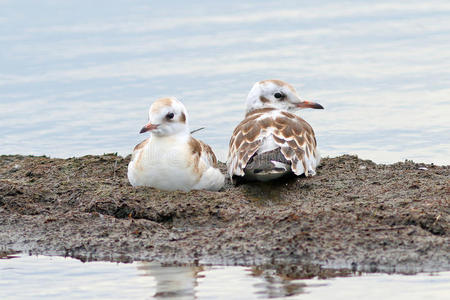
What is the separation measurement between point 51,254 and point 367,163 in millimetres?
5078

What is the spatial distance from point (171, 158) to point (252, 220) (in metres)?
2.00

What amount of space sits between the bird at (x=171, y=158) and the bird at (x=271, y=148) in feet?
1.30

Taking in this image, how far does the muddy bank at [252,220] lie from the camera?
31.0 feet

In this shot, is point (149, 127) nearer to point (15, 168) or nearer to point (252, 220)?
point (252, 220)

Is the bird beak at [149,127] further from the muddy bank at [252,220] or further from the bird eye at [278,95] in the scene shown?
the bird eye at [278,95]

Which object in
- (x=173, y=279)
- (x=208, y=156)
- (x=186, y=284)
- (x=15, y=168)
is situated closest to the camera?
(x=186, y=284)

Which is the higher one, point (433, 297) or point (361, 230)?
point (361, 230)

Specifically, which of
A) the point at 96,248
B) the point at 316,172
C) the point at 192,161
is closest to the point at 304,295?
the point at 96,248

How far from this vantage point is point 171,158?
39.3ft

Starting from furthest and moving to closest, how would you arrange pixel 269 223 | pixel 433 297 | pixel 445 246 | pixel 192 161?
pixel 192 161, pixel 269 223, pixel 445 246, pixel 433 297

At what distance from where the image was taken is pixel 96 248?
10.2 m

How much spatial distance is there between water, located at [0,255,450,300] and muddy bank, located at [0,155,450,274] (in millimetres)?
289

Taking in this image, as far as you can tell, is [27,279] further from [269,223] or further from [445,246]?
[445,246]

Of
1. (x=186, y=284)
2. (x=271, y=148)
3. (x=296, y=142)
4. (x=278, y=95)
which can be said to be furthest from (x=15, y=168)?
(x=186, y=284)
